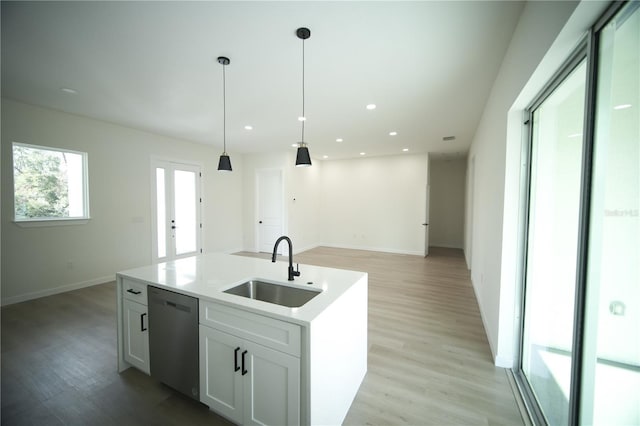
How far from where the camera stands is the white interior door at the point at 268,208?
6734mm

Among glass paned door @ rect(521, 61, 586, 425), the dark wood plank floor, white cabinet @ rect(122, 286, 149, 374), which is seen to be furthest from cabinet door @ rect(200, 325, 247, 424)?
glass paned door @ rect(521, 61, 586, 425)

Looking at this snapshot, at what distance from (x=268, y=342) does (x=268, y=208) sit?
5716 mm

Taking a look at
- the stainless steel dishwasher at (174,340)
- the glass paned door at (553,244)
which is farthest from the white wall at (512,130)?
the stainless steel dishwasher at (174,340)

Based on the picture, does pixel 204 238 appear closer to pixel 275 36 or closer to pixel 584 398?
pixel 275 36

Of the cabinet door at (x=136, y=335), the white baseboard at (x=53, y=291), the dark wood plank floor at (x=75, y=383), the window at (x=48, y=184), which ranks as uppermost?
the window at (x=48, y=184)

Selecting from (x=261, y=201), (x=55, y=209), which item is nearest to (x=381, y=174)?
(x=261, y=201)

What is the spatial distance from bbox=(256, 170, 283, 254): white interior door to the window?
3.62 metres

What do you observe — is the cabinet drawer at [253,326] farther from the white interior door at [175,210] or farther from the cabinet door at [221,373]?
the white interior door at [175,210]

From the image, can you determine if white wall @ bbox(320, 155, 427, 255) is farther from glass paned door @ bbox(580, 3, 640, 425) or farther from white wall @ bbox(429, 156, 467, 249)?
glass paned door @ bbox(580, 3, 640, 425)

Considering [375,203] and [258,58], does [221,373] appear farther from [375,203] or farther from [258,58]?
[375,203]

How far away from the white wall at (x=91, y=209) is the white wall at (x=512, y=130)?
565 cm

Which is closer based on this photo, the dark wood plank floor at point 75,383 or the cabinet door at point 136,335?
the dark wood plank floor at point 75,383

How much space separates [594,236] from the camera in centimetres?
111

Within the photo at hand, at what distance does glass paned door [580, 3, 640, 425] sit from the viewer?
89 cm
